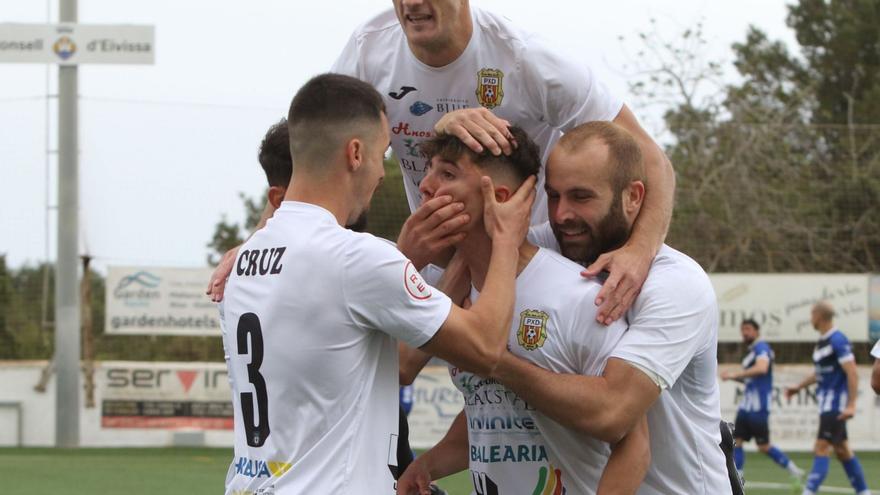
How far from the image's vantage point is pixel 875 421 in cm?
1953

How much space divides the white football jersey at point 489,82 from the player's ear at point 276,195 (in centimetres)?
59

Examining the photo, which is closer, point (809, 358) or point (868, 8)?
point (809, 358)

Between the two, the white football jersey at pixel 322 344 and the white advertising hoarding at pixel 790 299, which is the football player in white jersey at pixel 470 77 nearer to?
the white football jersey at pixel 322 344

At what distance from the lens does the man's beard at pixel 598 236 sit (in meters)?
3.69

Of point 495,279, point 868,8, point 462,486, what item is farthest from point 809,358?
point 868,8

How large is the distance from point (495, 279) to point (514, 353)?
11.0 inches

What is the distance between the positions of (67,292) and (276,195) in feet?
45.1

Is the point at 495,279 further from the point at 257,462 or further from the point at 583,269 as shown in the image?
the point at 257,462

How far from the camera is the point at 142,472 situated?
14.0m

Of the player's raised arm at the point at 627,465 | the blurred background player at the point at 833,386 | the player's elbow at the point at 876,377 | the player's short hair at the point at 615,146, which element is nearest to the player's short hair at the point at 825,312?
the blurred background player at the point at 833,386

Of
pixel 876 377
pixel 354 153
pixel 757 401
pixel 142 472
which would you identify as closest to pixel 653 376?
pixel 354 153

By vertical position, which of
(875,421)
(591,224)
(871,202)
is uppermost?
(591,224)

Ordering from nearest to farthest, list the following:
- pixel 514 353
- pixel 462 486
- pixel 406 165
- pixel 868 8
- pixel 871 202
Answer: pixel 514 353
pixel 406 165
pixel 462 486
pixel 871 202
pixel 868 8

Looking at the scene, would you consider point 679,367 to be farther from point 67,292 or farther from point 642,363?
point 67,292
